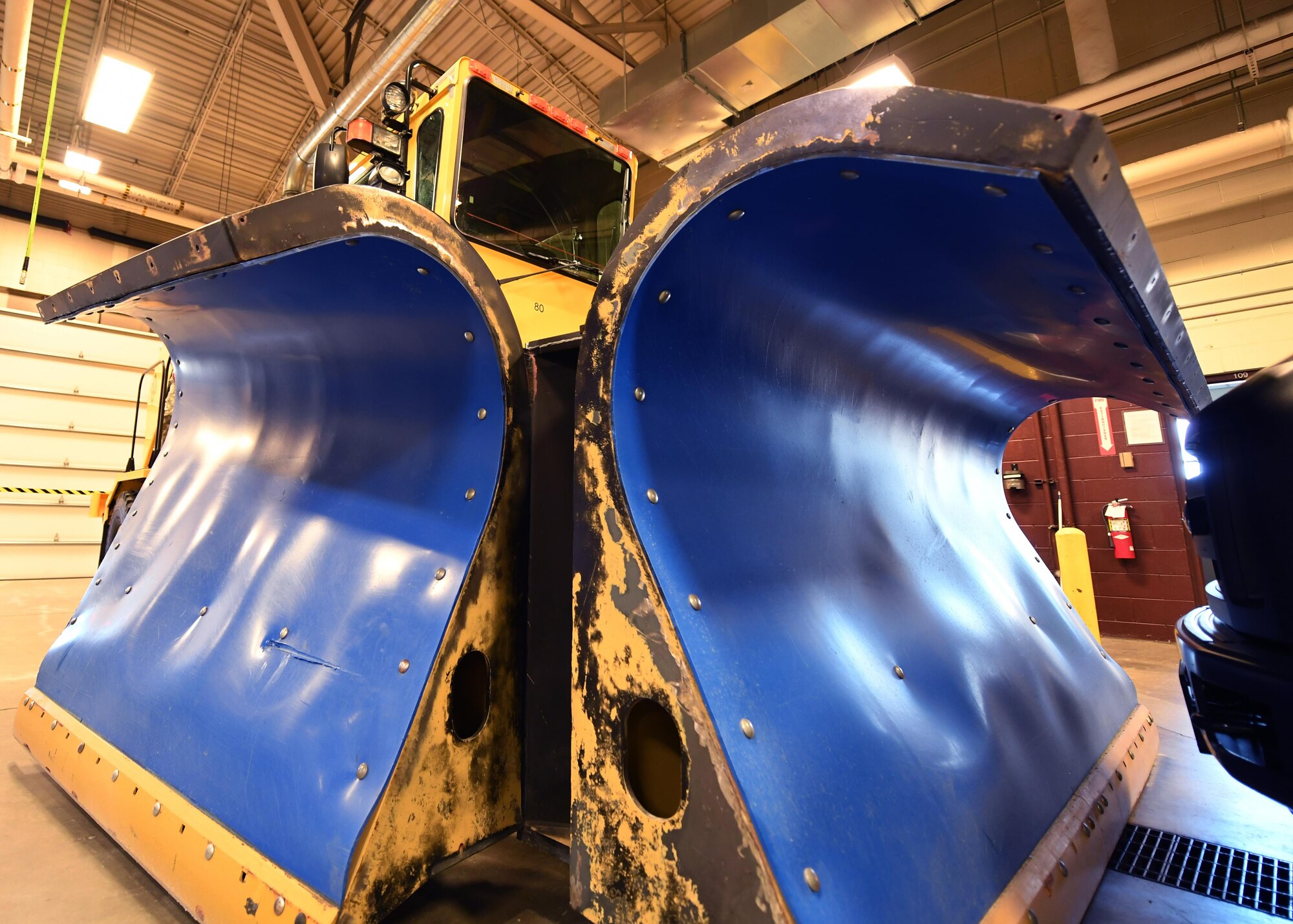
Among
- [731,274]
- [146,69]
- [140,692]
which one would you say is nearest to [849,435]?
[731,274]

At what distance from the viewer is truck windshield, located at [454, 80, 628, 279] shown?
2.37m

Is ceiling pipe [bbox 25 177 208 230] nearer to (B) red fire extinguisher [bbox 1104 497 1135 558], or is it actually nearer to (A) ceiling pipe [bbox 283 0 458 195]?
(A) ceiling pipe [bbox 283 0 458 195]

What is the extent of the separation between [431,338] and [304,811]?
2.50ft

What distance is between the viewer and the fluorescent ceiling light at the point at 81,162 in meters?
7.19

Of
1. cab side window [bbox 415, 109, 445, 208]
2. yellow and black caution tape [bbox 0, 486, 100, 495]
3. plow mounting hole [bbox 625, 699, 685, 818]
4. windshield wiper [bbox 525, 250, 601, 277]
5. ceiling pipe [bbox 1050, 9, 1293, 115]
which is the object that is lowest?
plow mounting hole [bbox 625, 699, 685, 818]

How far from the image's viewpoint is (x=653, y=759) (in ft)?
2.58

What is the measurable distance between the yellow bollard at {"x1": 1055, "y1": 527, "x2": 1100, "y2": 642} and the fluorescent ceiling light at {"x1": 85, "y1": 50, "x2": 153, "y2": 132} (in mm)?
8690

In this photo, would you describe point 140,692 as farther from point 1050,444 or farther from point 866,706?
point 1050,444

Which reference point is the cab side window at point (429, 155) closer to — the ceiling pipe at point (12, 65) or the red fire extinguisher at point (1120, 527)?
the ceiling pipe at point (12, 65)

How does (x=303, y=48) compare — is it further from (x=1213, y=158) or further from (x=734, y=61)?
(x=1213, y=158)

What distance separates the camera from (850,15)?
4.08 meters

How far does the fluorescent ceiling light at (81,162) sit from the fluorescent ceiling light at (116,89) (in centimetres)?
128

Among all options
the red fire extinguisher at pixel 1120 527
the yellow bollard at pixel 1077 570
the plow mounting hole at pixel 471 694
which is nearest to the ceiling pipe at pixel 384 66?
the plow mounting hole at pixel 471 694

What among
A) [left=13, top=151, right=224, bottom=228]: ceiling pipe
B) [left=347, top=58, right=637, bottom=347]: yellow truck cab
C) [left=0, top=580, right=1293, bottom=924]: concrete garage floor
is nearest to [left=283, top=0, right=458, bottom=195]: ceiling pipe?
[left=13, top=151, right=224, bottom=228]: ceiling pipe
